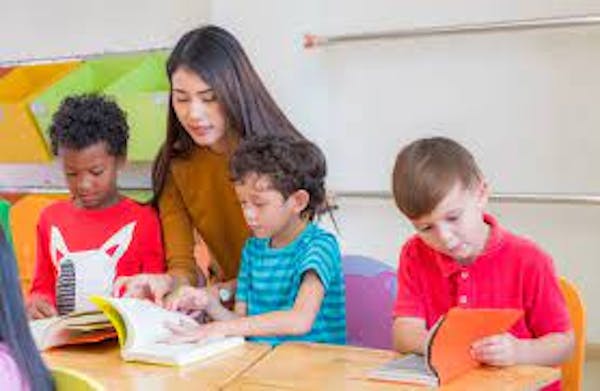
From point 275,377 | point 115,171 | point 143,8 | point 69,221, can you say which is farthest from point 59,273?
point 143,8

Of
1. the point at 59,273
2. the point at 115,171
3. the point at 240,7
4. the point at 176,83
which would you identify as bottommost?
the point at 59,273

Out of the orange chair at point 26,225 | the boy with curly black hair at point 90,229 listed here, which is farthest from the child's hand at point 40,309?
the orange chair at point 26,225

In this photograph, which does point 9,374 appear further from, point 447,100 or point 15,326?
point 447,100

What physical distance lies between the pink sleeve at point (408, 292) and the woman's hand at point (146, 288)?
0.47m

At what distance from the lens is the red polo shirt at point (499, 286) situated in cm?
159

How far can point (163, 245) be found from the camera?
7.26 feet

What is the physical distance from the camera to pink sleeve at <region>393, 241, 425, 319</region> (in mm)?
1663

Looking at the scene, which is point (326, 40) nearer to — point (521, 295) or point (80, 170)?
point (80, 170)

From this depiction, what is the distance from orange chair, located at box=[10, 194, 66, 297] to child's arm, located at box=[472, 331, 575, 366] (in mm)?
2046

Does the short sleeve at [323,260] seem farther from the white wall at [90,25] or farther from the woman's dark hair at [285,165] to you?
the white wall at [90,25]

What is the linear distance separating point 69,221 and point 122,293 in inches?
14.6

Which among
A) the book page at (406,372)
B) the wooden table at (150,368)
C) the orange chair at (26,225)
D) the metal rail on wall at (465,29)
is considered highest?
the metal rail on wall at (465,29)

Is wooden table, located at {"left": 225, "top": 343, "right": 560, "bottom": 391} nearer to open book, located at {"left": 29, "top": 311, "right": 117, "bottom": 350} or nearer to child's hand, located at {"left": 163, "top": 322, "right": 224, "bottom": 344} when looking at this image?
child's hand, located at {"left": 163, "top": 322, "right": 224, "bottom": 344}

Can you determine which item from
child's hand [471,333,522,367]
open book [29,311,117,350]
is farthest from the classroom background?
open book [29,311,117,350]
